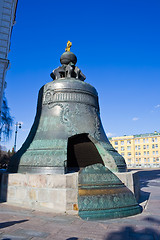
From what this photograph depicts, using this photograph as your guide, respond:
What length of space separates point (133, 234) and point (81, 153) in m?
3.26

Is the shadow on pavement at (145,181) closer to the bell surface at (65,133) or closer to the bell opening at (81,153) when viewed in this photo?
the bell surface at (65,133)

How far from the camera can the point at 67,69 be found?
5.91 meters

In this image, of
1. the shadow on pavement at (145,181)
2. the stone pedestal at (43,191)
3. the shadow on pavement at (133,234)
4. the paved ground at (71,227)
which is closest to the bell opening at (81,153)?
the shadow on pavement at (145,181)

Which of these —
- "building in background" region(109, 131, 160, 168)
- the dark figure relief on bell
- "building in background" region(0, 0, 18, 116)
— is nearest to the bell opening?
the dark figure relief on bell

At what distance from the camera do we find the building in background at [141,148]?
51094mm

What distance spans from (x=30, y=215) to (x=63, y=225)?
83 cm

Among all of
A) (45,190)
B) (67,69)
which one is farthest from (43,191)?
(67,69)

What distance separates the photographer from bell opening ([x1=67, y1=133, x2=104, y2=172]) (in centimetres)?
545

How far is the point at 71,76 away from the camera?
19.5 feet

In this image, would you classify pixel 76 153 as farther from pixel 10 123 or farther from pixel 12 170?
pixel 10 123

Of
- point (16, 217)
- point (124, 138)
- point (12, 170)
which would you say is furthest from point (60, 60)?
point (124, 138)

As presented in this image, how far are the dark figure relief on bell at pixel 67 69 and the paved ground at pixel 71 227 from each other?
13.1 ft

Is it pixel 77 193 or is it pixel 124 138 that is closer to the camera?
pixel 77 193

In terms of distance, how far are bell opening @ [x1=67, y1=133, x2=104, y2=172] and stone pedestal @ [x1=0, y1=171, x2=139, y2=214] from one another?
1340 mm
